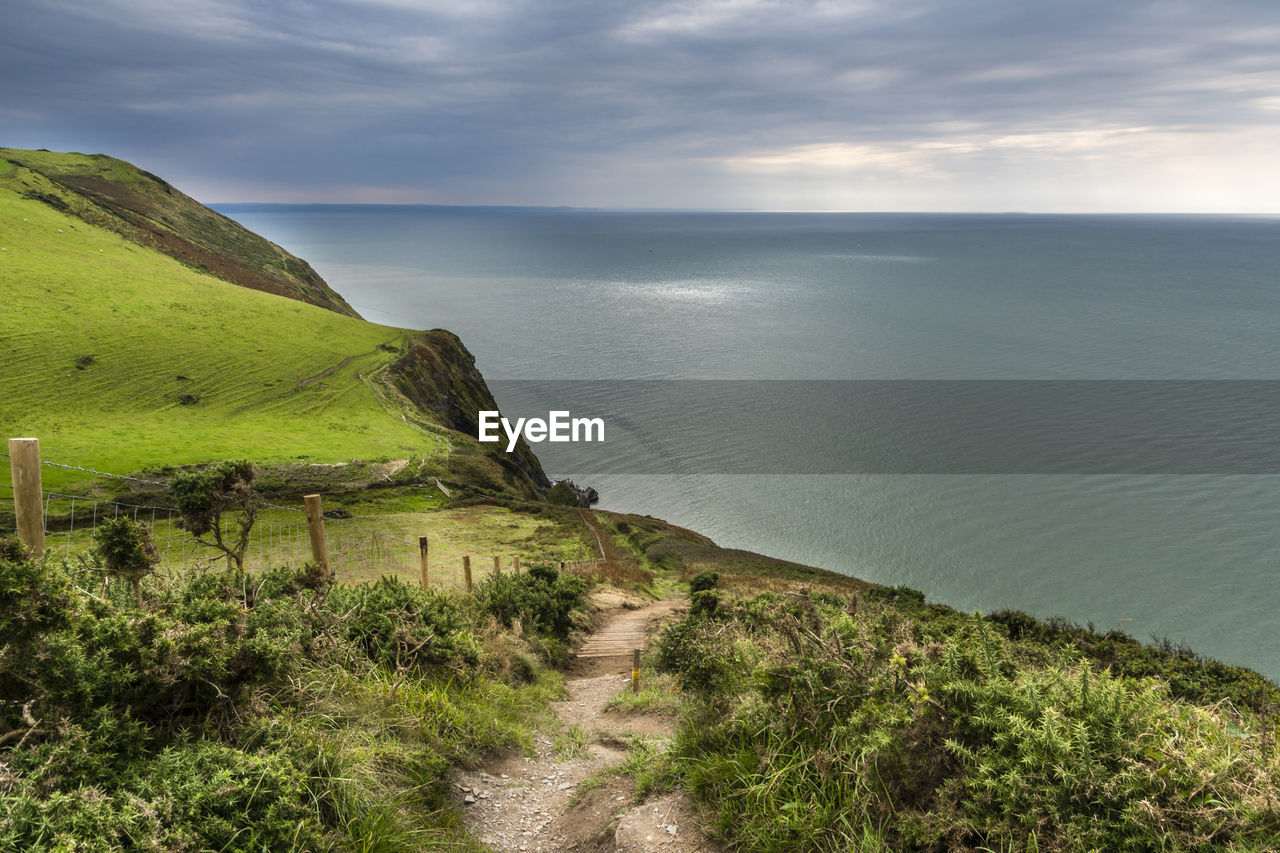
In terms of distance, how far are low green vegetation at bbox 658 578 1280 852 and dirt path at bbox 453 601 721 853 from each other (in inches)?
14.8

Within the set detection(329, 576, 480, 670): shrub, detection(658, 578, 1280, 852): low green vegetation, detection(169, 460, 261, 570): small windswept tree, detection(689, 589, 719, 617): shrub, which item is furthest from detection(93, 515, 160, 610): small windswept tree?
detection(689, 589, 719, 617): shrub

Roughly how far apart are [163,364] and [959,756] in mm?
66487

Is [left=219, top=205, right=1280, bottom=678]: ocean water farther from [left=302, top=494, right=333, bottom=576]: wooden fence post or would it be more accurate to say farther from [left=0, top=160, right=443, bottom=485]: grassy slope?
[left=0, top=160, right=443, bottom=485]: grassy slope

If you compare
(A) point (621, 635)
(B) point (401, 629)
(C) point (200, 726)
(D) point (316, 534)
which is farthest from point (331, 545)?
(C) point (200, 726)

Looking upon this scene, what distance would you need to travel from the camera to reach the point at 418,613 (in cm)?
849

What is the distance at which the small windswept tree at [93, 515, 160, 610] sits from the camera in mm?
6938

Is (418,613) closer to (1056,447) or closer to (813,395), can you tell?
(1056,447)

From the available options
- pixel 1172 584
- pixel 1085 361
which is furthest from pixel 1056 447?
pixel 1085 361

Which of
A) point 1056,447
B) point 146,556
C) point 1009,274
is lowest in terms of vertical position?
point 1056,447

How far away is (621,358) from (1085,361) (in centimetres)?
5306

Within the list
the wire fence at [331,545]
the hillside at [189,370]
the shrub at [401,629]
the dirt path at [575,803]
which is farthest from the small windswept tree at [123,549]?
the hillside at [189,370]

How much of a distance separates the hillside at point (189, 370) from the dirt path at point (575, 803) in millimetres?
40965

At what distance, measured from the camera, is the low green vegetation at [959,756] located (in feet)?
13.7

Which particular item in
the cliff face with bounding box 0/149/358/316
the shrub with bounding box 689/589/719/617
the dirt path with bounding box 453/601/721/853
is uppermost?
the cliff face with bounding box 0/149/358/316
